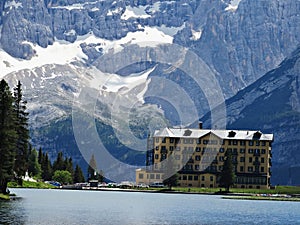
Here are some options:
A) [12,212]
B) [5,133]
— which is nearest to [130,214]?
[12,212]

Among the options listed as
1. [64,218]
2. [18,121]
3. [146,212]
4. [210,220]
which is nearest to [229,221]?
[210,220]

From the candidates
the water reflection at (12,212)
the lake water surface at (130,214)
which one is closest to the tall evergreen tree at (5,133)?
the water reflection at (12,212)

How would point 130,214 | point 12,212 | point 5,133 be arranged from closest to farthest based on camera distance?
point 12,212 < point 130,214 < point 5,133

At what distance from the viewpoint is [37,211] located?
127250 millimetres

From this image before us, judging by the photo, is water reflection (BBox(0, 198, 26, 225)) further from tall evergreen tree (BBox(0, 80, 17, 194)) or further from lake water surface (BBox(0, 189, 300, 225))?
tall evergreen tree (BBox(0, 80, 17, 194))

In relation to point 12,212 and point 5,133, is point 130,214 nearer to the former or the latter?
point 12,212

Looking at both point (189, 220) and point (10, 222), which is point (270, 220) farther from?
point (10, 222)

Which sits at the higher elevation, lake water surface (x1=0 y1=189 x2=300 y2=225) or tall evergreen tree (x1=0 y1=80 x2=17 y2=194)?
tall evergreen tree (x1=0 y1=80 x2=17 y2=194)

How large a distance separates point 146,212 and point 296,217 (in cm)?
2504

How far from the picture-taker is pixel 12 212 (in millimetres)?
120125

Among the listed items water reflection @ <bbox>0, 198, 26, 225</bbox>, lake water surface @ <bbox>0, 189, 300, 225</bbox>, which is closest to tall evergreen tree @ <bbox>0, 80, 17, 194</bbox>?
water reflection @ <bbox>0, 198, 26, 225</bbox>

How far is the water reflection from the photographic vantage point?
108581mm

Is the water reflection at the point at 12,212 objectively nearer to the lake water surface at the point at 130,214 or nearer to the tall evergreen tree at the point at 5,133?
the lake water surface at the point at 130,214

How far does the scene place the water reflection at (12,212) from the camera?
109 m
